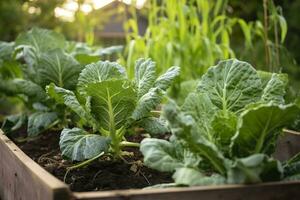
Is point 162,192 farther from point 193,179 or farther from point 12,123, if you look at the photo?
point 12,123

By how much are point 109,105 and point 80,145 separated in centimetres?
15

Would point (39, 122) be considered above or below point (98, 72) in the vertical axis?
below

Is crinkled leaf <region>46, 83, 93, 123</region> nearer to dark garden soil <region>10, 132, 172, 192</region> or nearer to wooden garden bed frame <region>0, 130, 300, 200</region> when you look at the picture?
dark garden soil <region>10, 132, 172, 192</region>

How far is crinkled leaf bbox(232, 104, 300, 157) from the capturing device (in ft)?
3.19

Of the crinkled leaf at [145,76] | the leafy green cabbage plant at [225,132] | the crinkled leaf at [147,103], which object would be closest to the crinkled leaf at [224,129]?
the leafy green cabbage plant at [225,132]

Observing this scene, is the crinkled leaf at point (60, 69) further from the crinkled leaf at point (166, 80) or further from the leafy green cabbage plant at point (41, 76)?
the crinkled leaf at point (166, 80)

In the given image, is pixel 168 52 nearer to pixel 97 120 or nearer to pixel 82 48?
pixel 82 48

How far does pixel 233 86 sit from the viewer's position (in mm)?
1227

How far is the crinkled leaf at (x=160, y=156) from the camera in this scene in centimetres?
102

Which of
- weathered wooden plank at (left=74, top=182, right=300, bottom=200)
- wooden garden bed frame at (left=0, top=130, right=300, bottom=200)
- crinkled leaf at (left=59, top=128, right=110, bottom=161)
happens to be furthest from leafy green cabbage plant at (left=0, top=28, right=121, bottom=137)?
weathered wooden plank at (left=74, top=182, right=300, bottom=200)

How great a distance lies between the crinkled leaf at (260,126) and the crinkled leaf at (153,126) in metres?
0.35

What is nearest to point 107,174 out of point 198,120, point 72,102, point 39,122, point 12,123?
point 72,102

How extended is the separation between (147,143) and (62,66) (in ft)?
2.81

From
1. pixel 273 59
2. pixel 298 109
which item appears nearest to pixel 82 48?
pixel 273 59
